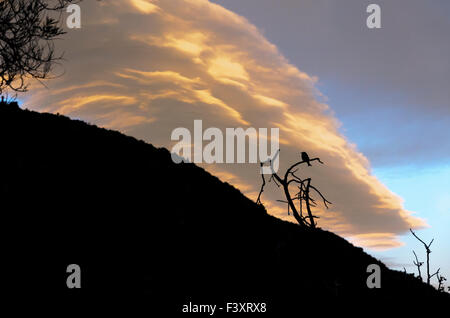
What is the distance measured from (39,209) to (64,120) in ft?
22.3

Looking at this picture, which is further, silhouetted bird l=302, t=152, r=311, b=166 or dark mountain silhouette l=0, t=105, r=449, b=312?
silhouetted bird l=302, t=152, r=311, b=166

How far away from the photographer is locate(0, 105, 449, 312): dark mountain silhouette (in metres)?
9.05

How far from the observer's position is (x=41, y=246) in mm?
9711

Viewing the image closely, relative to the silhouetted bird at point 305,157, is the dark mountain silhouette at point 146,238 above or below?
below

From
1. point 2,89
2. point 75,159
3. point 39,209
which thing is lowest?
point 39,209

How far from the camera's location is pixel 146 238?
10547mm

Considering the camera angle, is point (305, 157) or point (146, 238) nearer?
point (305, 157)

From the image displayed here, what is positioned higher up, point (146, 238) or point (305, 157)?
point (305, 157)

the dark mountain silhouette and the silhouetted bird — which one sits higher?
the silhouetted bird

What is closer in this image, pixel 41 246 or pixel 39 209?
pixel 41 246

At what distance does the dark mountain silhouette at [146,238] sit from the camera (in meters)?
9.05

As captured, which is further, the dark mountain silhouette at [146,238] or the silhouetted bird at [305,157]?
the silhouetted bird at [305,157]
